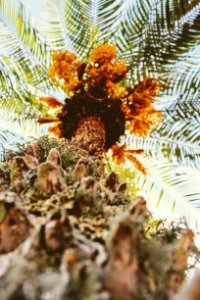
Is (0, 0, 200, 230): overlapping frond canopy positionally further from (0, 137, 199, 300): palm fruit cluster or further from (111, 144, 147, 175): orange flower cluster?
(0, 137, 199, 300): palm fruit cluster

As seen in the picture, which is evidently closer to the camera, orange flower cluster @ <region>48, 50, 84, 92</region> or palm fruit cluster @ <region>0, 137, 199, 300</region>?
palm fruit cluster @ <region>0, 137, 199, 300</region>

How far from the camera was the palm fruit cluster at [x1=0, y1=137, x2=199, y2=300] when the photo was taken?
1.03m

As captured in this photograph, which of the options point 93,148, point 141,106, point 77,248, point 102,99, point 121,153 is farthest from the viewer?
point 121,153

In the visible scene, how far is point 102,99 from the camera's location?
3.78 metres

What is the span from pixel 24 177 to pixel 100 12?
403cm

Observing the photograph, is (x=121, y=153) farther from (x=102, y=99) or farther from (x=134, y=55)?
(x=134, y=55)

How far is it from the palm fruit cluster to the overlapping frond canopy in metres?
2.80

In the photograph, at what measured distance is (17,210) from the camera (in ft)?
4.76

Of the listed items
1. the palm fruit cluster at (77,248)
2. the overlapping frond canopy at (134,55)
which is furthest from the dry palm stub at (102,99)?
the palm fruit cluster at (77,248)

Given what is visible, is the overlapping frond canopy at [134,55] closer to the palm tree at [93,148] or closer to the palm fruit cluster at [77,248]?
the palm tree at [93,148]

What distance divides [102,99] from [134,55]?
149cm

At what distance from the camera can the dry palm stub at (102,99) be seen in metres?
3.69

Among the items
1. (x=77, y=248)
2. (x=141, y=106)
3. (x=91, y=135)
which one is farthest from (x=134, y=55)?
(x=77, y=248)

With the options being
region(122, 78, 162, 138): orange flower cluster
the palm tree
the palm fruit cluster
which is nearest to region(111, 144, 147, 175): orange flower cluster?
the palm tree
